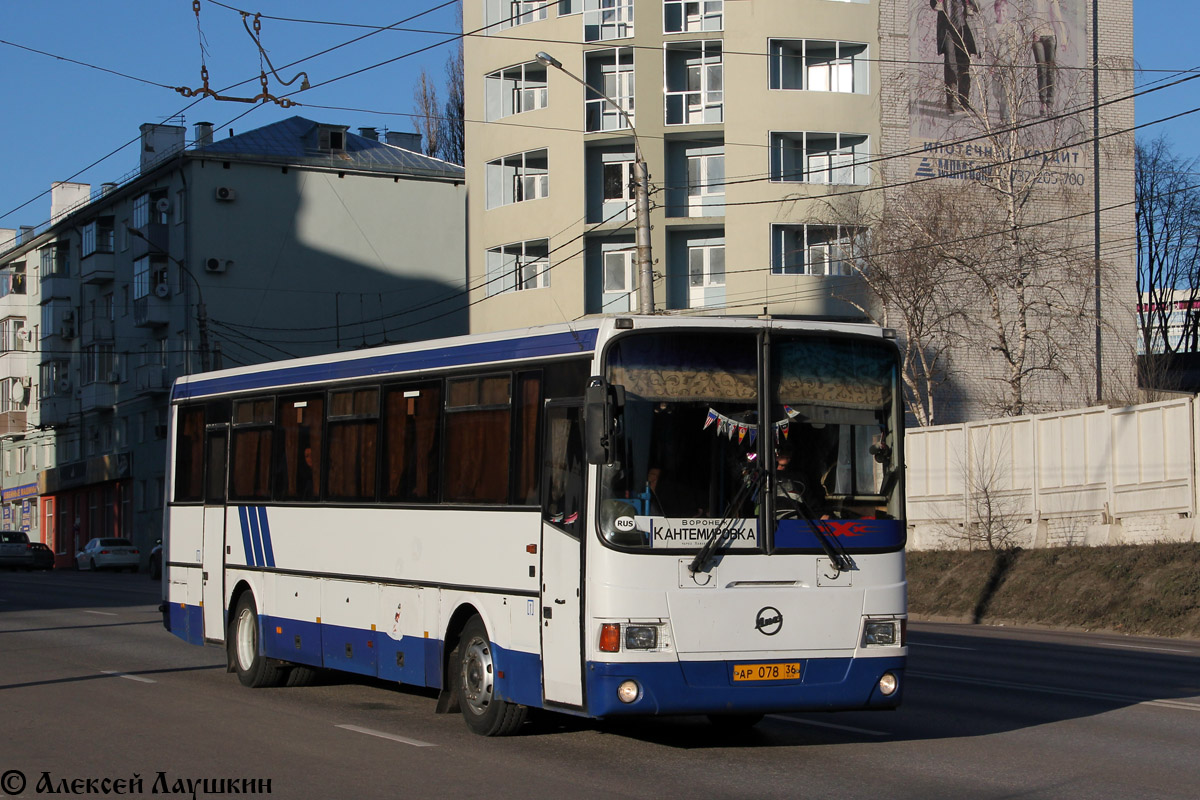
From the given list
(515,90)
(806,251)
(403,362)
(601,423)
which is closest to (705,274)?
(806,251)

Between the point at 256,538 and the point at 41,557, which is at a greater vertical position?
the point at 256,538

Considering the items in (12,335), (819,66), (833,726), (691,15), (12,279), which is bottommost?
(833,726)

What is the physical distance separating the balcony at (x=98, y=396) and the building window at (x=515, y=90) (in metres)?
27.7

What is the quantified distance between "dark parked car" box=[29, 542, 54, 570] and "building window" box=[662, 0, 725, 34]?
34141 mm

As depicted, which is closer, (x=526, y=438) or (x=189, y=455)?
(x=526, y=438)

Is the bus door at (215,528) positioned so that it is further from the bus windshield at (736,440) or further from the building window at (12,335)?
the building window at (12,335)

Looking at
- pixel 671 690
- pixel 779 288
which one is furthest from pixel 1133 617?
pixel 779 288

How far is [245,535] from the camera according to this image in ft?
50.5

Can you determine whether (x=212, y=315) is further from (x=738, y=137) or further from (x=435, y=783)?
(x=435, y=783)

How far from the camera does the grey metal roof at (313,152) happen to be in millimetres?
61125

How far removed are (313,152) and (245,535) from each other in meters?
49.7

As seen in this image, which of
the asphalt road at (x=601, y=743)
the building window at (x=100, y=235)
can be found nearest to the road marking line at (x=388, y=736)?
the asphalt road at (x=601, y=743)

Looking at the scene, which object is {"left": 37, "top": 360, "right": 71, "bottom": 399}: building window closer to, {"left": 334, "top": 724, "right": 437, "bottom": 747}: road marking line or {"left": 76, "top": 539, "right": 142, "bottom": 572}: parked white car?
{"left": 76, "top": 539, "right": 142, "bottom": 572}: parked white car

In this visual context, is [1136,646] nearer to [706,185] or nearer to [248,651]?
[248,651]
